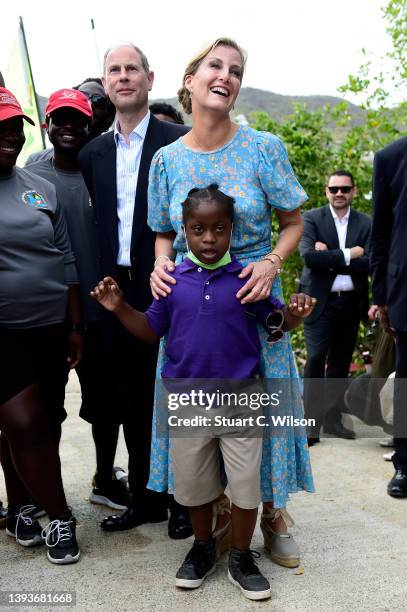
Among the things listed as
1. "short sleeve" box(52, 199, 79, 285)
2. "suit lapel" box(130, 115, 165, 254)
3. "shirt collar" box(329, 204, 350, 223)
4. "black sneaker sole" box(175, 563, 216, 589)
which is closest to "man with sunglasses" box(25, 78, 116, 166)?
"suit lapel" box(130, 115, 165, 254)

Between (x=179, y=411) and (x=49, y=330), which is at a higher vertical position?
(x=49, y=330)

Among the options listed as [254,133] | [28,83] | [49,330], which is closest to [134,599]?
[49,330]

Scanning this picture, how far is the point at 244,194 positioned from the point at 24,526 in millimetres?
1942

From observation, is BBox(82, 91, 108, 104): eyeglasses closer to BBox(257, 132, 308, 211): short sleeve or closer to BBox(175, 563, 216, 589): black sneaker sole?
BBox(257, 132, 308, 211): short sleeve

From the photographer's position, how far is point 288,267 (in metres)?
7.75

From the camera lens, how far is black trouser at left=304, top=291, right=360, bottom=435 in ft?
18.5

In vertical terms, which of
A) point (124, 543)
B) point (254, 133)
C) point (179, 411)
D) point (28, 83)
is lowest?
point (124, 543)

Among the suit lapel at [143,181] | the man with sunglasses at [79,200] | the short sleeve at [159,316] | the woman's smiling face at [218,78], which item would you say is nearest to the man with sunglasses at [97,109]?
the man with sunglasses at [79,200]

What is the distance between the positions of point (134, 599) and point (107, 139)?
7.19 feet

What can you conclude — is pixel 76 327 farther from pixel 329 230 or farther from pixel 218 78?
pixel 329 230

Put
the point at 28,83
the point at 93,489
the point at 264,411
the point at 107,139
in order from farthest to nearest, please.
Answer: the point at 28,83, the point at 93,489, the point at 107,139, the point at 264,411


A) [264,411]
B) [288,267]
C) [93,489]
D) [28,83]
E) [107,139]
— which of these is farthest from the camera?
[28,83]

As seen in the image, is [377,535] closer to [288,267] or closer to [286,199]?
[286,199]

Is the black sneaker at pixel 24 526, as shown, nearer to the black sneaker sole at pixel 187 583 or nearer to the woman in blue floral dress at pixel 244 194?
the woman in blue floral dress at pixel 244 194
